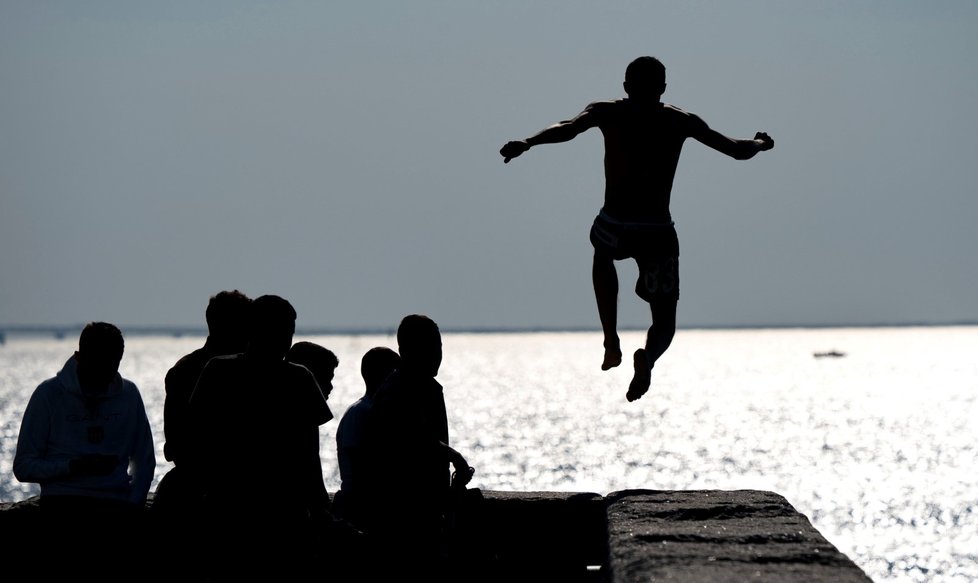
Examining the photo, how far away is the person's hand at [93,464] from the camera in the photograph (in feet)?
25.9

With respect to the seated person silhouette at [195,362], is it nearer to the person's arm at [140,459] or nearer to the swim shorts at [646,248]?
the person's arm at [140,459]

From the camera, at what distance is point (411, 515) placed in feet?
25.5

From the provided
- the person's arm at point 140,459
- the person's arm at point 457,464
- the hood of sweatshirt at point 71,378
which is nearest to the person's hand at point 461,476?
the person's arm at point 457,464

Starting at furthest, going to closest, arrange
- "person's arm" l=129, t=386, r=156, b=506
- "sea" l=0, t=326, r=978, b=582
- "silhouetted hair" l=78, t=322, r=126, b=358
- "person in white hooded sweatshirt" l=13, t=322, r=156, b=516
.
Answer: "sea" l=0, t=326, r=978, b=582, "person's arm" l=129, t=386, r=156, b=506, "person in white hooded sweatshirt" l=13, t=322, r=156, b=516, "silhouetted hair" l=78, t=322, r=126, b=358

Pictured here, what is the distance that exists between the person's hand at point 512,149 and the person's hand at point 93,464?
280 centimetres

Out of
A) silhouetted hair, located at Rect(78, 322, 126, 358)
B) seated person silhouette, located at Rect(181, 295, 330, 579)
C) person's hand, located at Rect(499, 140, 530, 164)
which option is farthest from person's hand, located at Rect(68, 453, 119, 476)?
person's hand, located at Rect(499, 140, 530, 164)

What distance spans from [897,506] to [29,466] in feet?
238

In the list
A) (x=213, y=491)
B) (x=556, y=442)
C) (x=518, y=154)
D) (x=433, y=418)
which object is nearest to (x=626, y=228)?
(x=518, y=154)

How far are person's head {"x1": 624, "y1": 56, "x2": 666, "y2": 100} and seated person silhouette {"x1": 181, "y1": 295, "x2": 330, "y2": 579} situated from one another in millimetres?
3217

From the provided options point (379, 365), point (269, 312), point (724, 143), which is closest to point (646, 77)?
point (724, 143)

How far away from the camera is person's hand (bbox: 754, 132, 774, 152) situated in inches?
363

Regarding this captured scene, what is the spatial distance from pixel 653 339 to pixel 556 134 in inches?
65.6

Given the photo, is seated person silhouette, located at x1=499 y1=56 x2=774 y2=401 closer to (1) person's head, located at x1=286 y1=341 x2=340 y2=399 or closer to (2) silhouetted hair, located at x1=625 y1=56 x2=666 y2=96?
(2) silhouetted hair, located at x1=625 y1=56 x2=666 y2=96

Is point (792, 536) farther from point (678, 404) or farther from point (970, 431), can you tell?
point (678, 404)
